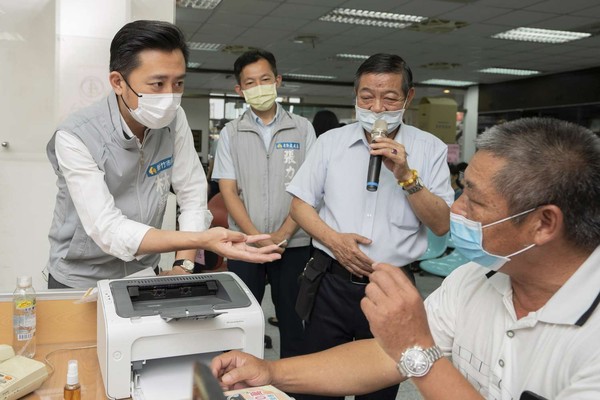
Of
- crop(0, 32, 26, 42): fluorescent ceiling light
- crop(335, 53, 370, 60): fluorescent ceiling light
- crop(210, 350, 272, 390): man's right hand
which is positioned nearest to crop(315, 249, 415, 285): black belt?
crop(210, 350, 272, 390): man's right hand

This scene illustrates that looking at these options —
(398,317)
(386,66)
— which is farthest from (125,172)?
(386,66)

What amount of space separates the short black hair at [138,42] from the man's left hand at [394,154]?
0.74m

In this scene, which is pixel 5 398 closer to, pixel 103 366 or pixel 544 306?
pixel 103 366

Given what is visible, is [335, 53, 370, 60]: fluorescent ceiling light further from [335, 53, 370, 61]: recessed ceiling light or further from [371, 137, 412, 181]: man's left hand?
[371, 137, 412, 181]: man's left hand

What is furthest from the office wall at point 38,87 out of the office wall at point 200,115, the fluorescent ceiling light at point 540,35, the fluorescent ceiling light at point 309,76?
the office wall at point 200,115

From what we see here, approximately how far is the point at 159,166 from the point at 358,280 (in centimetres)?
83

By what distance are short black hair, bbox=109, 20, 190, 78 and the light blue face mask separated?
964 mm

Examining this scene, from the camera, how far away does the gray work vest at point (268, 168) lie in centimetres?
261

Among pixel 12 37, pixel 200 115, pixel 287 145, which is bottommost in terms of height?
pixel 287 145

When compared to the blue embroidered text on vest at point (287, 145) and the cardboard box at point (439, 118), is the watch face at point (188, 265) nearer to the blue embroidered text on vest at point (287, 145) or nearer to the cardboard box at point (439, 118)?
the blue embroidered text on vest at point (287, 145)

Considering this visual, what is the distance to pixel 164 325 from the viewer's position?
116cm

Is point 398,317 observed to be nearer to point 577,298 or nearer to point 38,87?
point 577,298

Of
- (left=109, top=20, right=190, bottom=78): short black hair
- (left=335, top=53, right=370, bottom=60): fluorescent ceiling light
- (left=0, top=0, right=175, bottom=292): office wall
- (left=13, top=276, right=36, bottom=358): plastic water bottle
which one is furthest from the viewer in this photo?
(left=335, top=53, right=370, bottom=60): fluorescent ceiling light

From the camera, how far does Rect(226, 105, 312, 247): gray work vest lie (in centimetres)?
261
